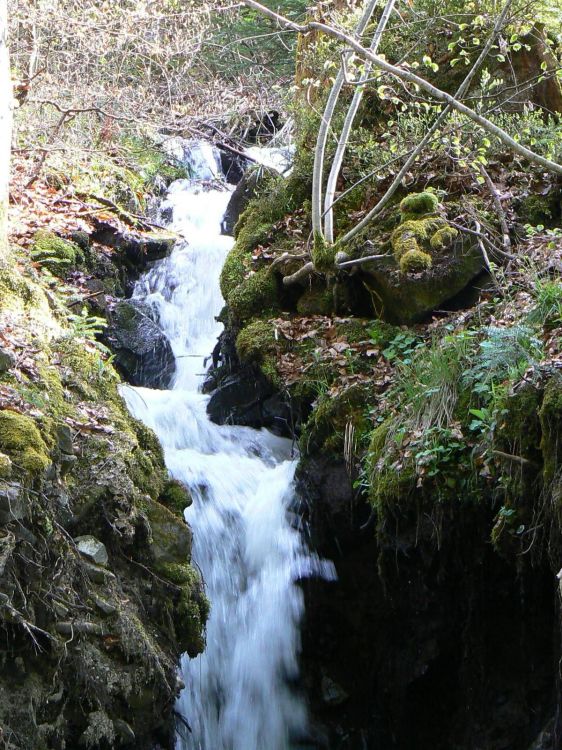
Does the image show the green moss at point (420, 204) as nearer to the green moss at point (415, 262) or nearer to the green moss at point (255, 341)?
the green moss at point (415, 262)

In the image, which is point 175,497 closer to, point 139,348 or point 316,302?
point 316,302

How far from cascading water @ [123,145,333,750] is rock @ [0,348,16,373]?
1.46m

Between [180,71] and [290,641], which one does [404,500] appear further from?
[180,71]

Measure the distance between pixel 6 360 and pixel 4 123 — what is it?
9.12ft

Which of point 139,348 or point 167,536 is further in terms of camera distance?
point 139,348

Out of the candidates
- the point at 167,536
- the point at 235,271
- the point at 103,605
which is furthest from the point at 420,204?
the point at 103,605

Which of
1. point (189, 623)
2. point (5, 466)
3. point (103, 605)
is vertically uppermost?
point (5, 466)

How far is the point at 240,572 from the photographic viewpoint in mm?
6242

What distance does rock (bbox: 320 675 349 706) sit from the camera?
5.86 meters

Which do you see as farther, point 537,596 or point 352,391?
point 352,391

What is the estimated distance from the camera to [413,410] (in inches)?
214

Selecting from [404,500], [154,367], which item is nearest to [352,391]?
[404,500]

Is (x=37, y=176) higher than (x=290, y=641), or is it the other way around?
(x=37, y=176)

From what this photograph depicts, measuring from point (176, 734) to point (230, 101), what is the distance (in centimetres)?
1130
